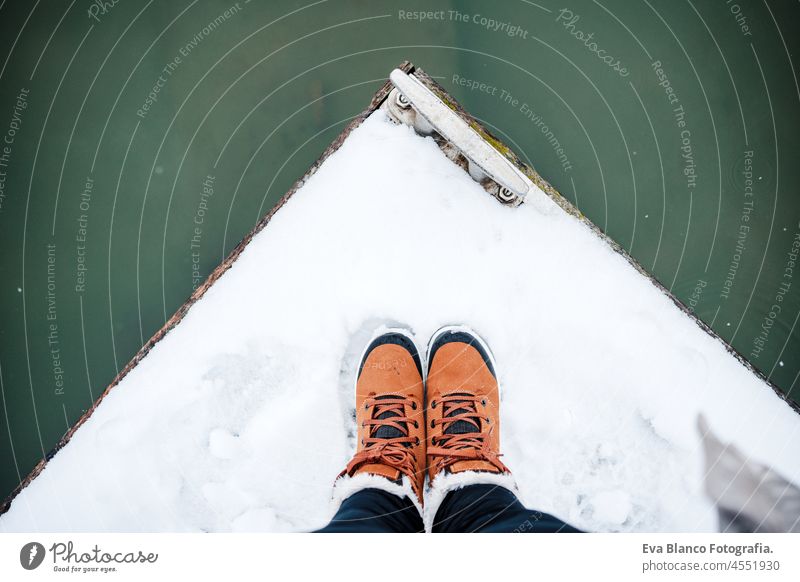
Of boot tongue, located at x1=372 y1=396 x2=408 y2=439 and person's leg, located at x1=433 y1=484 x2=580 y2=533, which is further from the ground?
boot tongue, located at x1=372 y1=396 x2=408 y2=439

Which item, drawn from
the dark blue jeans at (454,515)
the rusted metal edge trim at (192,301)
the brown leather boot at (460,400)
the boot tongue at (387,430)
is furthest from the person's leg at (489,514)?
the rusted metal edge trim at (192,301)

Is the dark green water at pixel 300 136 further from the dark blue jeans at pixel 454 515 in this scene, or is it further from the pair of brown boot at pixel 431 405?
the dark blue jeans at pixel 454 515

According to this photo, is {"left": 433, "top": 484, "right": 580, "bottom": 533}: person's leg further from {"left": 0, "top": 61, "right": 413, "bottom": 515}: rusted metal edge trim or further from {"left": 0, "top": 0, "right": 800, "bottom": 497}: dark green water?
{"left": 0, "top": 0, "right": 800, "bottom": 497}: dark green water

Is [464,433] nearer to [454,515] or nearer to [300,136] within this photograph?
[454,515]

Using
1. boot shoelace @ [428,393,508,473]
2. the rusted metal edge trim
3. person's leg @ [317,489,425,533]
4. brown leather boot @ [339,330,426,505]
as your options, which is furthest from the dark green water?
person's leg @ [317,489,425,533]

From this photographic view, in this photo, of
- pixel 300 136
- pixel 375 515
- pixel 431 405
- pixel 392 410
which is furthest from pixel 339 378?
pixel 300 136
